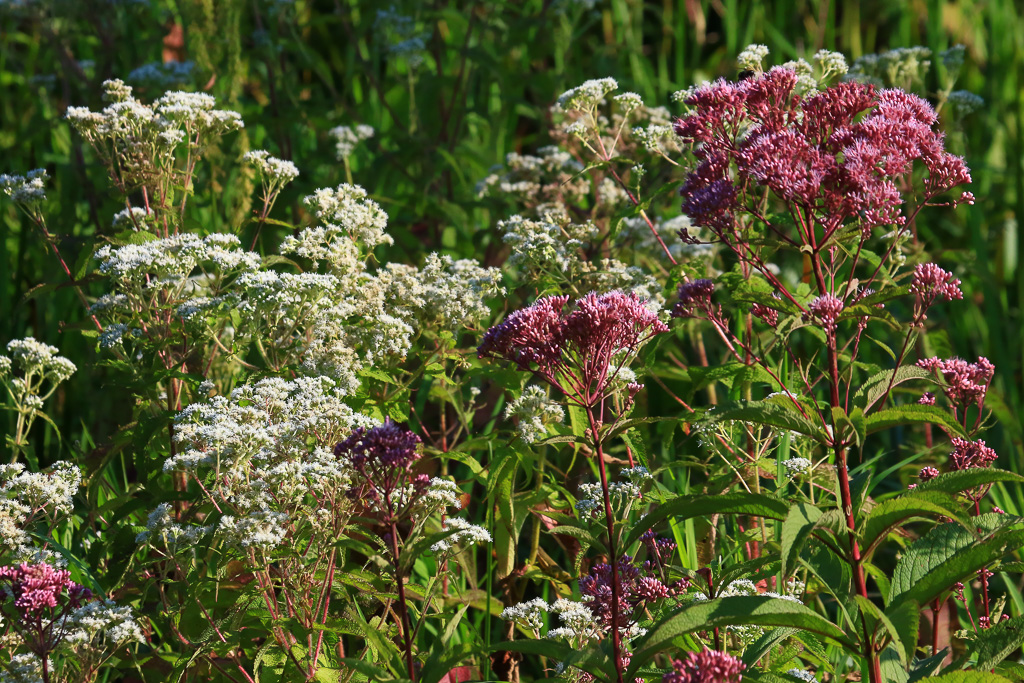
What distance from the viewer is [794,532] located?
176cm

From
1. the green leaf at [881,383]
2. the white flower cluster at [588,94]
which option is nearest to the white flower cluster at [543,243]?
the white flower cluster at [588,94]

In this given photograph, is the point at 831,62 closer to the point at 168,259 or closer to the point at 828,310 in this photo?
the point at 828,310

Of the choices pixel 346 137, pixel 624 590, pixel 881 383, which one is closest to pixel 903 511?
pixel 881 383

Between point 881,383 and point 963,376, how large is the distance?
0.52 metres

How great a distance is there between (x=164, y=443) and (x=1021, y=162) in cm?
503

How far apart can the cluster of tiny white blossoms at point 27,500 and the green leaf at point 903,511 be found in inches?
73.7

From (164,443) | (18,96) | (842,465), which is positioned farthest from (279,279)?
(18,96)

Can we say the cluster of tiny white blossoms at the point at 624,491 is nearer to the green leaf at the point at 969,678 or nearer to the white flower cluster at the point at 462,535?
the white flower cluster at the point at 462,535

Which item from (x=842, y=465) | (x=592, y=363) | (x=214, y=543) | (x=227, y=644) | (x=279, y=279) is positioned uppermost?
(x=279, y=279)

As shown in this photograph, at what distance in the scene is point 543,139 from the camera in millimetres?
5680

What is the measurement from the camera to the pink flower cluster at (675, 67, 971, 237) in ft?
7.15

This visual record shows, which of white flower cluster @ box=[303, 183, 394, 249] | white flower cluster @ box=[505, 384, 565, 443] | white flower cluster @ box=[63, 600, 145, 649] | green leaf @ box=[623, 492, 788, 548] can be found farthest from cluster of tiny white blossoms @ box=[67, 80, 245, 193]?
green leaf @ box=[623, 492, 788, 548]

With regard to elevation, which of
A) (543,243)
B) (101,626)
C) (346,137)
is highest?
(346,137)

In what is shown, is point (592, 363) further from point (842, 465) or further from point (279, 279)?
point (279, 279)
